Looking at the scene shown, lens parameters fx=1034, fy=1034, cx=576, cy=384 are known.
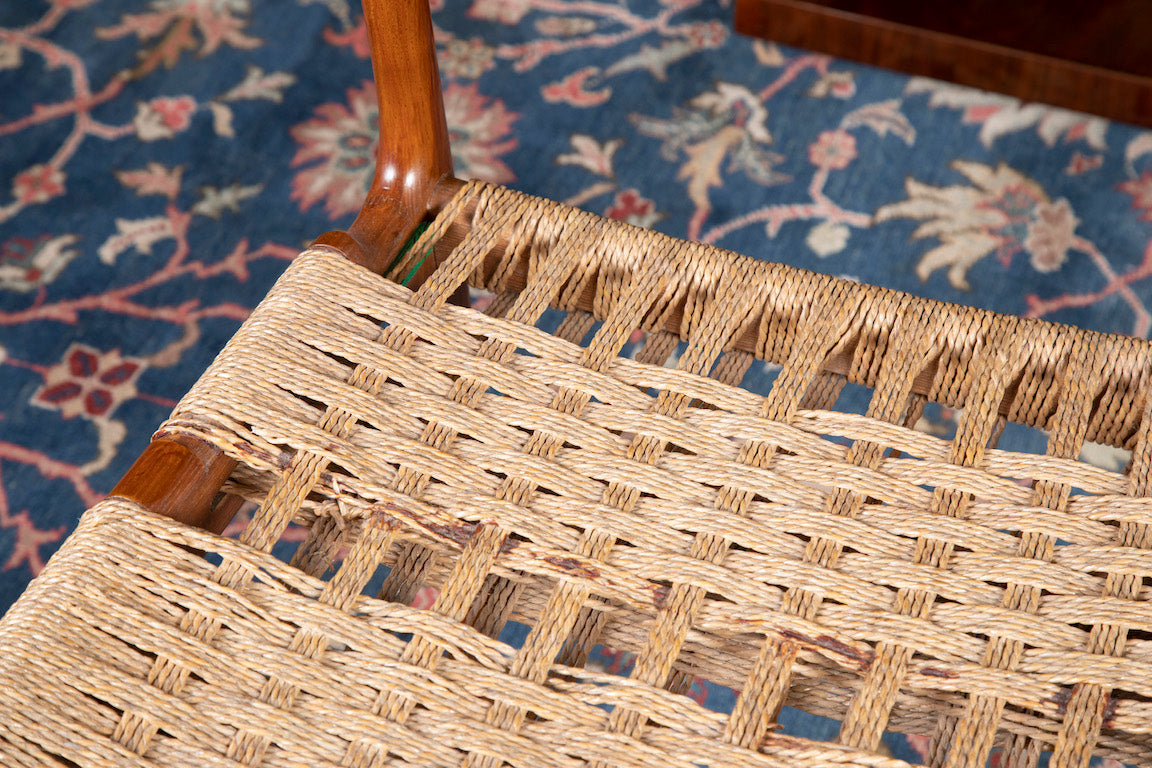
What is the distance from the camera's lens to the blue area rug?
39.0 inches

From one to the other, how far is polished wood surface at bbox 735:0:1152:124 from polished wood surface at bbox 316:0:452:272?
746mm

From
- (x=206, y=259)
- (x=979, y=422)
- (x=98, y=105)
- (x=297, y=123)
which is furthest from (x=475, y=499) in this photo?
(x=98, y=105)

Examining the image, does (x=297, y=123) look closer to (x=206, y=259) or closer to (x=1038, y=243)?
(x=206, y=259)

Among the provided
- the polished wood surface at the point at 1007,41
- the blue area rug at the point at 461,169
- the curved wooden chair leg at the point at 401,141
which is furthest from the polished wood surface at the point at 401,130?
the polished wood surface at the point at 1007,41

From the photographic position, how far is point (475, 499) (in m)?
0.42

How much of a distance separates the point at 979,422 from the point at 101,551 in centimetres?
37

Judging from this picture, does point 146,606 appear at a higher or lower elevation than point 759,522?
lower

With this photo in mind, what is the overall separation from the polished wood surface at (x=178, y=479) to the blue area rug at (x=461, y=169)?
0.53 meters

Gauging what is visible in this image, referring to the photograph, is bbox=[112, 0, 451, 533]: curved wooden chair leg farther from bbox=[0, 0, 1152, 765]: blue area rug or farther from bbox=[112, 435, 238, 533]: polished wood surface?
bbox=[0, 0, 1152, 765]: blue area rug

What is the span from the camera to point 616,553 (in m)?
0.41

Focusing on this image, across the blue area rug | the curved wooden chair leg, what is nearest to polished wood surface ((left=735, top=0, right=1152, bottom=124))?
the blue area rug

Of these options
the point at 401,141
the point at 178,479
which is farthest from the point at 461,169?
the point at 178,479

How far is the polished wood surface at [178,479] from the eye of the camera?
42 centimetres

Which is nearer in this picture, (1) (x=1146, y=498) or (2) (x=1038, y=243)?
(1) (x=1146, y=498)
